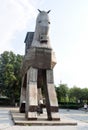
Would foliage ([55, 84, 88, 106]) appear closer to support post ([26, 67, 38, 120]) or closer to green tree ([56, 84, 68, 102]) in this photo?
green tree ([56, 84, 68, 102])

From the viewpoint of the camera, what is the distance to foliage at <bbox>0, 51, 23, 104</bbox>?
149 feet

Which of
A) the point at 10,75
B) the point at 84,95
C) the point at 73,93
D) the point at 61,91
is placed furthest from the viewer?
the point at 73,93

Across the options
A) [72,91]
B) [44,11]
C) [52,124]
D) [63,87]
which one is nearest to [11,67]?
[63,87]

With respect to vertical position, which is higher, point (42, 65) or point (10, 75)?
point (10, 75)

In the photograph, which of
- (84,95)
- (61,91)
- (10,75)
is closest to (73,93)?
(84,95)

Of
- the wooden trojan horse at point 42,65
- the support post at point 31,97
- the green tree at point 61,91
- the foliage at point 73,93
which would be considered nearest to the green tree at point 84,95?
the foliage at point 73,93

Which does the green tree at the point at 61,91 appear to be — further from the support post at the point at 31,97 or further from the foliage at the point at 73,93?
the support post at the point at 31,97

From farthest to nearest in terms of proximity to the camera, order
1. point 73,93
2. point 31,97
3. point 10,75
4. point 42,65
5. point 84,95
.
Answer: point 73,93, point 84,95, point 10,75, point 42,65, point 31,97

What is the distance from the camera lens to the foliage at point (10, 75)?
4538cm

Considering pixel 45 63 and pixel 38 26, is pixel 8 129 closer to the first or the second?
pixel 45 63

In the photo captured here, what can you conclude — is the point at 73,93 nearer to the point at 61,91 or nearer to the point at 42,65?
the point at 61,91

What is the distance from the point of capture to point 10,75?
149 ft

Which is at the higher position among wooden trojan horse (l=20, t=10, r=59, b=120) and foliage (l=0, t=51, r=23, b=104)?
foliage (l=0, t=51, r=23, b=104)

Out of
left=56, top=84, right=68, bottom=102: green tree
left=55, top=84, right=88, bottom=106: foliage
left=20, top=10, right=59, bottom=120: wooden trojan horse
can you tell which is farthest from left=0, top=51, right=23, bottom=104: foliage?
left=20, top=10, right=59, bottom=120: wooden trojan horse
